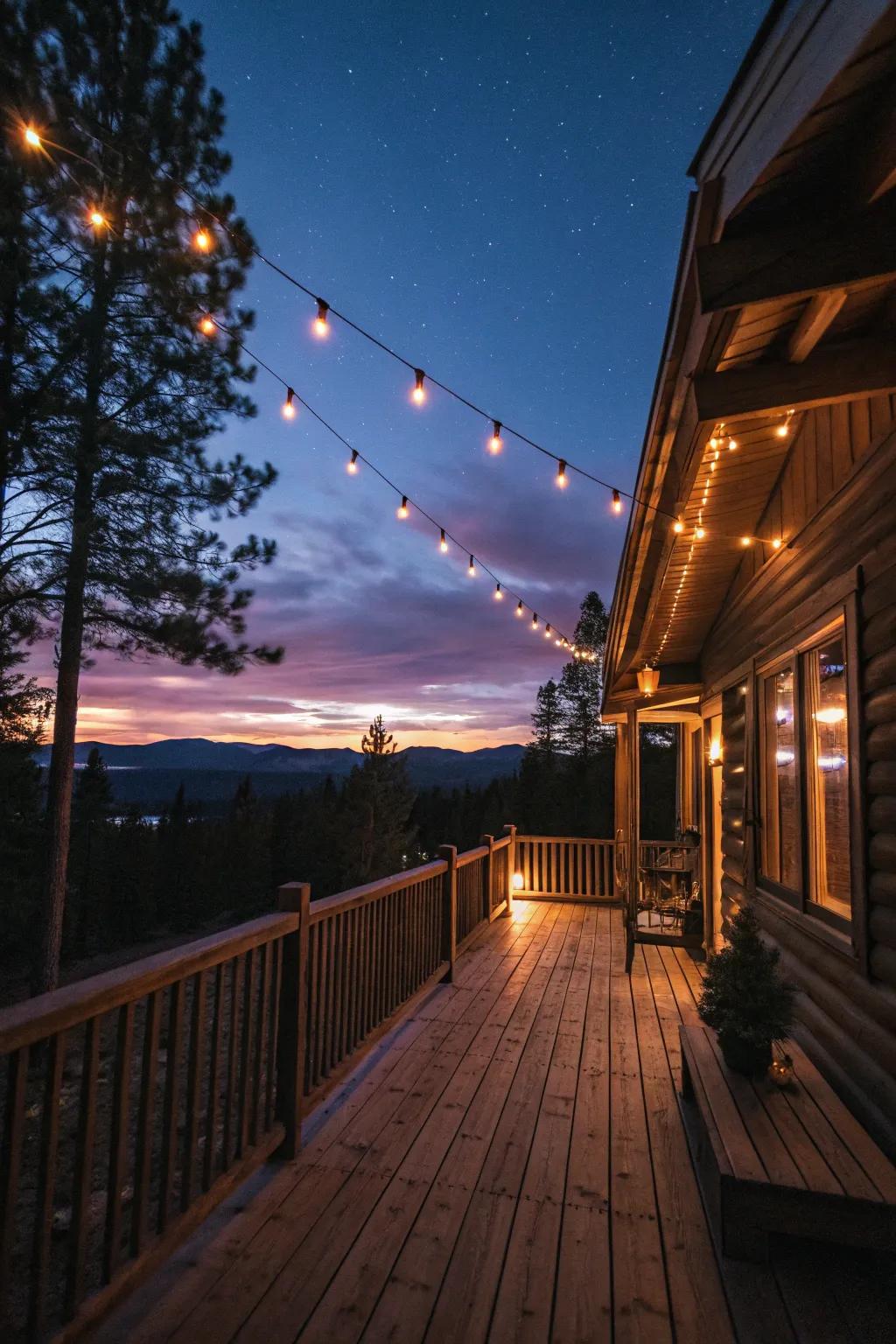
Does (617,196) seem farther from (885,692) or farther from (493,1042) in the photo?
(493,1042)

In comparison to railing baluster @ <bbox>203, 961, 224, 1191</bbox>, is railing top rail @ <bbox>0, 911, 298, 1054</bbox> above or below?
above

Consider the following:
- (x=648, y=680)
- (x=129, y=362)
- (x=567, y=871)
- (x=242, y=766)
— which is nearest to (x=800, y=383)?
(x=648, y=680)

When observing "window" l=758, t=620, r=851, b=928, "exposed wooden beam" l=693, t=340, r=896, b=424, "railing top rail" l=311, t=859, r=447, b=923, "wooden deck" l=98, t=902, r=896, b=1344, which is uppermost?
"exposed wooden beam" l=693, t=340, r=896, b=424

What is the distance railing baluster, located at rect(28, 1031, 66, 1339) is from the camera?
1626 mm

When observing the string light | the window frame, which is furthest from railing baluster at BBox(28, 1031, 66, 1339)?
the string light

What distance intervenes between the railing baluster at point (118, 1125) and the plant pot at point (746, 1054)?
7.29 feet

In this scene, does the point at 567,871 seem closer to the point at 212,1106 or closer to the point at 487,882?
the point at 487,882

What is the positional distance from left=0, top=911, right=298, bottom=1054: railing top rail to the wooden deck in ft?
2.93

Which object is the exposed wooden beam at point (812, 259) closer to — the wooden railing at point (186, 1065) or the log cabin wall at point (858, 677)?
the log cabin wall at point (858, 677)

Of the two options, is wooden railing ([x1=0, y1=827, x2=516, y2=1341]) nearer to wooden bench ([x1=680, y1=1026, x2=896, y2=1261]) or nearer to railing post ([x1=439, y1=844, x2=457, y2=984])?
railing post ([x1=439, y1=844, x2=457, y2=984])

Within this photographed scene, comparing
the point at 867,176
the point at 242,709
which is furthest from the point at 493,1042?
the point at 242,709

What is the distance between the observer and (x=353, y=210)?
6.79 m

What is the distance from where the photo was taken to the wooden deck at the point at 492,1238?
198 centimetres

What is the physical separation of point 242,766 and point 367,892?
187 m
